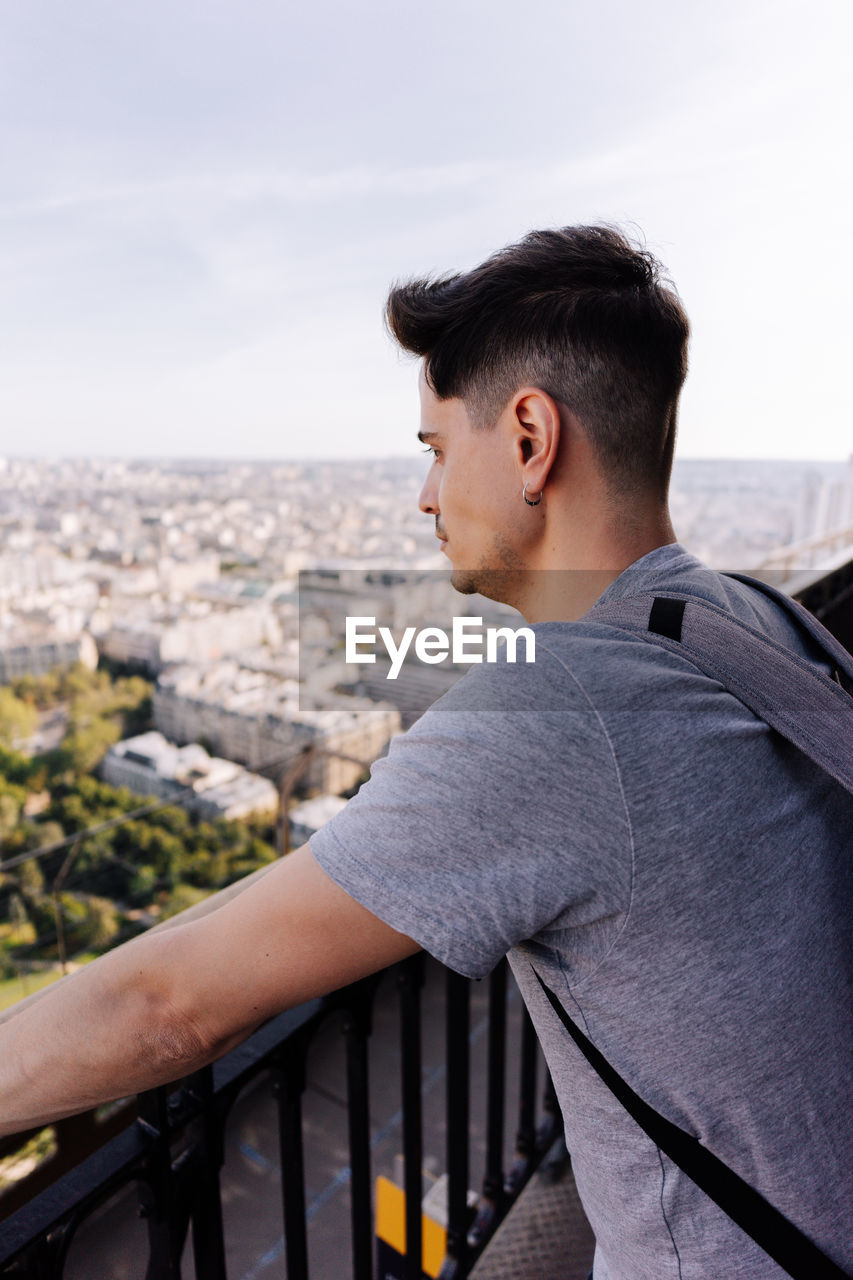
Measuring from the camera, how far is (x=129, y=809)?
15.8 m

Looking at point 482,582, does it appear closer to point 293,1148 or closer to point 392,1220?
point 293,1148

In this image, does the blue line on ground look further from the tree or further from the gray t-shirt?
the tree

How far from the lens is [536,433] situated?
2.32ft

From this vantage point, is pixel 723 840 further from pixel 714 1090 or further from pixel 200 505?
pixel 200 505

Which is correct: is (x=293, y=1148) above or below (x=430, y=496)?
below

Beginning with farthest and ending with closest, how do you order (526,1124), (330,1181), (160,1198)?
(330,1181), (526,1124), (160,1198)

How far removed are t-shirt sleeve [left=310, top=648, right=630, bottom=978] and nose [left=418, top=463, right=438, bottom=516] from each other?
17.4 inches

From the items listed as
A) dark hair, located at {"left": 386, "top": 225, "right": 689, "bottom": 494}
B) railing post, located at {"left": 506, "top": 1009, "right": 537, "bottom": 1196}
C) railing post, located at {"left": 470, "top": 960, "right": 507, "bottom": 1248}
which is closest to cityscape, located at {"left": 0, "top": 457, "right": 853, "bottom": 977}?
railing post, located at {"left": 506, "top": 1009, "right": 537, "bottom": 1196}

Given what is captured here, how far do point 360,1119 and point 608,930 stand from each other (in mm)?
609

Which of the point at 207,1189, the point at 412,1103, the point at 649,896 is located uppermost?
the point at 649,896

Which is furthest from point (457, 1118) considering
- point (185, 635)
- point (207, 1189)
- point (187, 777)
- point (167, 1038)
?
point (185, 635)

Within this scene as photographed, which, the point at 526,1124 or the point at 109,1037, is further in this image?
the point at 526,1124

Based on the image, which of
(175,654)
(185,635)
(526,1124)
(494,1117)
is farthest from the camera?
(185,635)

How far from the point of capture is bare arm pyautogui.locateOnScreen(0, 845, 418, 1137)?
0.47m
